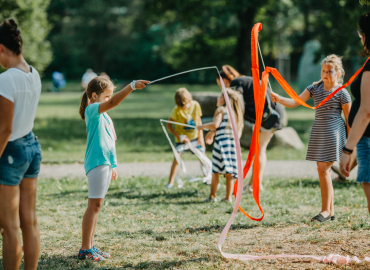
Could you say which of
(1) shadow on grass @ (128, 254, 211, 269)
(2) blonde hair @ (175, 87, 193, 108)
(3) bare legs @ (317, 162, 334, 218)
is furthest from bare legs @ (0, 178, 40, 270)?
(2) blonde hair @ (175, 87, 193, 108)

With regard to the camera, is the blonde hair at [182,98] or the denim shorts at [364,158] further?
the blonde hair at [182,98]

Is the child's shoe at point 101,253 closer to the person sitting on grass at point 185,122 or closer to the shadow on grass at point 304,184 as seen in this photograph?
the person sitting on grass at point 185,122

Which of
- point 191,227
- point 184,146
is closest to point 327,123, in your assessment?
point 191,227

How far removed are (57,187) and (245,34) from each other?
13.2m

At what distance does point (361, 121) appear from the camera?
10.9 feet

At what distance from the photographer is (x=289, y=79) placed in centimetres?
5000

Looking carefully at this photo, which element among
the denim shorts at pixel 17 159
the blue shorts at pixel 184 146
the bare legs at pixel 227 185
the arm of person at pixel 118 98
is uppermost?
the arm of person at pixel 118 98

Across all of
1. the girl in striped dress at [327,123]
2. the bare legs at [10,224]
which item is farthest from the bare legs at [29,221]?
the girl in striped dress at [327,123]

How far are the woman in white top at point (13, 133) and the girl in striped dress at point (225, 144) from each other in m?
3.24

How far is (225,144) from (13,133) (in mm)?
3666

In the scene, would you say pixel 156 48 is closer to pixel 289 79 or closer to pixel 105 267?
pixel 289 79

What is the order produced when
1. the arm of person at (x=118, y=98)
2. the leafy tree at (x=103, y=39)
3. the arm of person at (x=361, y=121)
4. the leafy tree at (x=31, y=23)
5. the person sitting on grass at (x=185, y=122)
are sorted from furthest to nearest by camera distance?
the leafy tree at (x=103, y=39), the leafy tree at (x=31, y=23), the person sitting on grass at (x=185, y=122), the arm of person at (x=118, y=98), the arm of person at (x=361, y=121)

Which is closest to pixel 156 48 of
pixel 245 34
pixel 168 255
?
pixel 245 34

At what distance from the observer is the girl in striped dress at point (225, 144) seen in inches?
238
